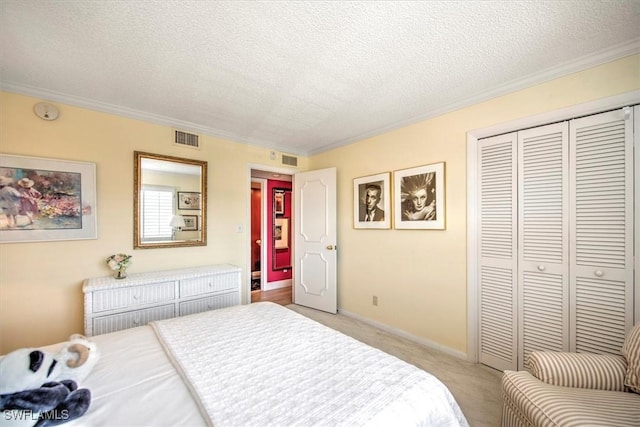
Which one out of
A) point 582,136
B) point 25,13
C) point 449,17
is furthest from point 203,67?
point 582,136

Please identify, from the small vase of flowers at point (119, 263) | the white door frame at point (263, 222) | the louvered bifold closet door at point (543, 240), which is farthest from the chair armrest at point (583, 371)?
the small vase of flowers at point (119, 263)

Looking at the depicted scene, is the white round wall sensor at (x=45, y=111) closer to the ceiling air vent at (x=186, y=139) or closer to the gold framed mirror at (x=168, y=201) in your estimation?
the gold framed mirror at (x=168, y=201)

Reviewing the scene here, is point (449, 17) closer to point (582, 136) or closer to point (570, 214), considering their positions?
point (582, 136)

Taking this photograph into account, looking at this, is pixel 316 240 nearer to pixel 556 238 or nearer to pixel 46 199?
pixel 556 238

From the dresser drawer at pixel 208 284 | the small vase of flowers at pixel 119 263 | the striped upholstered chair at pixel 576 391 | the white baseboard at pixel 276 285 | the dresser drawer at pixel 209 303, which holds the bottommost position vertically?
the white baseboard at pixel 276 285

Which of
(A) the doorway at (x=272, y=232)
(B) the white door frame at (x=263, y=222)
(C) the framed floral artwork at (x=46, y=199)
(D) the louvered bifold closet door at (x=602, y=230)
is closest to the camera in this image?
(D) the louvered bifold closet door at (x=602, y=230)

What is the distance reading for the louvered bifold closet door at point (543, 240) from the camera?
75.4 inches

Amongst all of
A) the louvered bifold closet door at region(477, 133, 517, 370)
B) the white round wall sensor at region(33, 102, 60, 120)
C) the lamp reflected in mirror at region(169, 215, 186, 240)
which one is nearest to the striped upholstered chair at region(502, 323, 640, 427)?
the louvered bifold closet door at region(477, 133, 517, 370)

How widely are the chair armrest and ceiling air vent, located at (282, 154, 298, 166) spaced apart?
11.3ft

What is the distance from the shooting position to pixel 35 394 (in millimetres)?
867

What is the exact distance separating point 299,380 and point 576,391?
4.71 feet

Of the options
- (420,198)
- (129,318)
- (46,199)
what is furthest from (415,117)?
(46,199)

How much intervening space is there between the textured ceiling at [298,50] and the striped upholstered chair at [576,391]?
70.5 inches

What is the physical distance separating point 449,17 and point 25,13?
2.33 m
